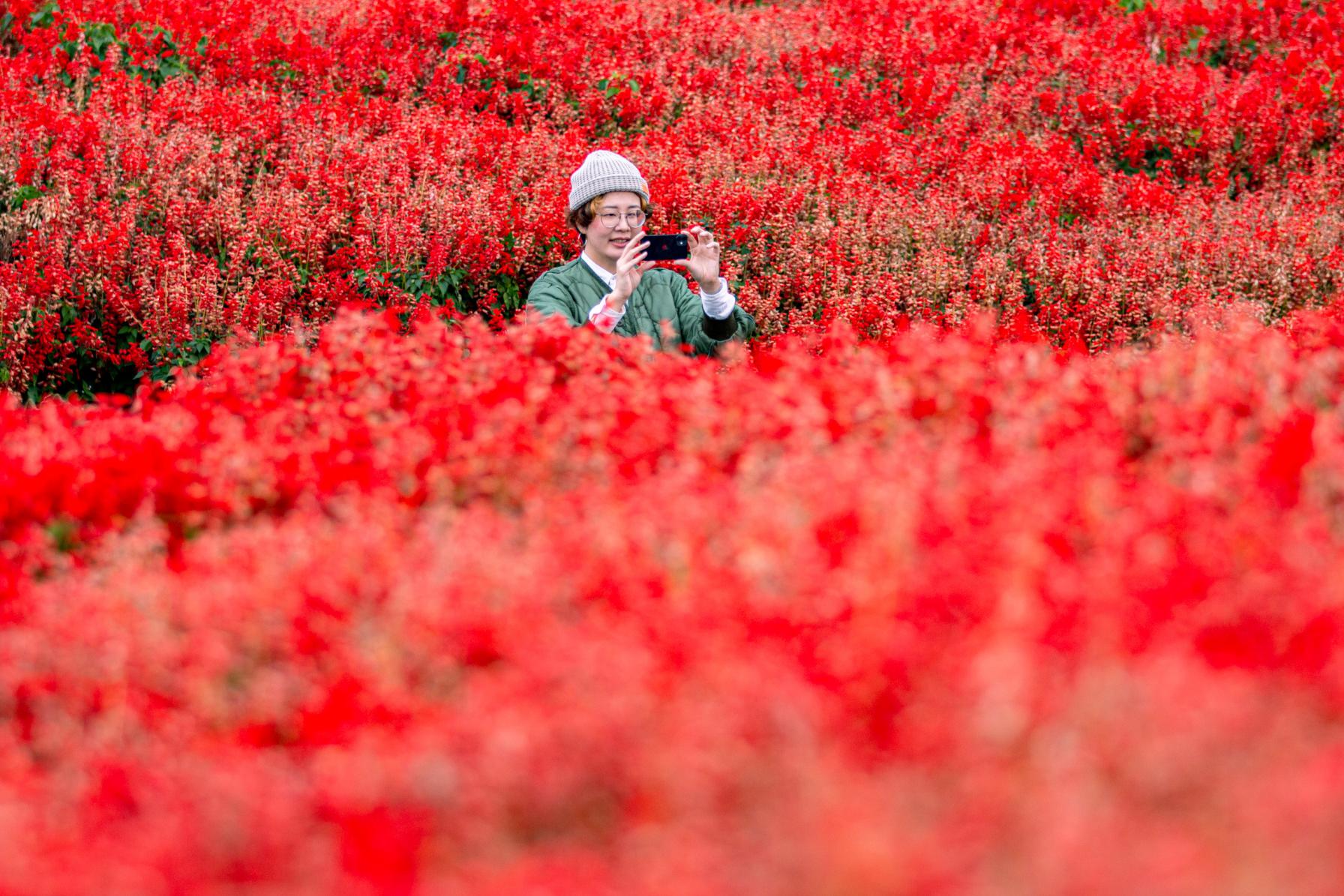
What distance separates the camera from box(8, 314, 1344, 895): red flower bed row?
7.63 feet

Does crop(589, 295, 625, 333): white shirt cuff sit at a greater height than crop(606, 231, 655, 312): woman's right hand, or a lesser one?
lesser

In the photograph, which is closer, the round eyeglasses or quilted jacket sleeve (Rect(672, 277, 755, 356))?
quilted jacket sleeve (Rect(672, 277, 755, 356))

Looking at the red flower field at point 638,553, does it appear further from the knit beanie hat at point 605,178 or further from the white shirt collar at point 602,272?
the knit beanie hat at point 605,178

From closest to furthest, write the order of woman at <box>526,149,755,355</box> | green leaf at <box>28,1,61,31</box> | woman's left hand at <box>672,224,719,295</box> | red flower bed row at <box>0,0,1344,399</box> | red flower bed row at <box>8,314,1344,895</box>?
red flower bed row at <box>8,314,1344,895</box>
woman's left hand at <box>672,224,719,295</box>
woman at <box>526,149,755,355</box>
red flower bed row at <box>0,0,1344,399</box>
green leaf at <box>28,1,61,31</box>

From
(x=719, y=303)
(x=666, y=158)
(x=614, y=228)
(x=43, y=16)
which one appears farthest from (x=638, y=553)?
(x=43, y=16)

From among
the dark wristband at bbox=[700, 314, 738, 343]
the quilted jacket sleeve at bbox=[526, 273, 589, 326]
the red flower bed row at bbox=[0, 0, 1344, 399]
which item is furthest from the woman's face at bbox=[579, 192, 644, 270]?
the red flower bed row at bbox=[0, 0, 1344, 399]

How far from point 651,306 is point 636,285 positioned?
485mm

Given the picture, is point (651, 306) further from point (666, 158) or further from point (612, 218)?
point (666, 158)

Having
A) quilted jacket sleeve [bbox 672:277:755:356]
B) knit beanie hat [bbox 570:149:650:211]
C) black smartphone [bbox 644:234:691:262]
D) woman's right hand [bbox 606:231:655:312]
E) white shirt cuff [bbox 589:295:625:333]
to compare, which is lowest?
quilted jacket sleeve [bbox 672:277:755:356]

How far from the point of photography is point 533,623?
3.05m

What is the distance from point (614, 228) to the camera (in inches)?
246

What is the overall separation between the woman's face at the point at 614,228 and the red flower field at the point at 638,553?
2.33 ft

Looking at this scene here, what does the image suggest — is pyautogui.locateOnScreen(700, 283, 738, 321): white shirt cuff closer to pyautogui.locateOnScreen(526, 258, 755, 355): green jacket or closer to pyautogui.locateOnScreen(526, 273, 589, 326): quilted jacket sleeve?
pyautogui.locateOnScreen(526, 258, 755, 355): green jacket

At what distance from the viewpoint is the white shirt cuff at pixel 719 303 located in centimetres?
603
